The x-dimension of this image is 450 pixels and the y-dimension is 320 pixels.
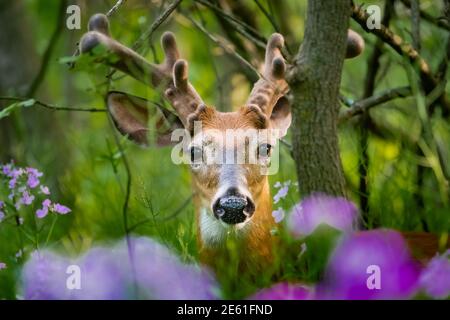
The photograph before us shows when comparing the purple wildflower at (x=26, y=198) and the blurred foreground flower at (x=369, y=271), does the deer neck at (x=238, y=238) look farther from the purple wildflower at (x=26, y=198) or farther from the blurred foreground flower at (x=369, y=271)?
the purple wildflower at (x=26, y=198)

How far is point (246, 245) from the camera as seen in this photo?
12.5ft

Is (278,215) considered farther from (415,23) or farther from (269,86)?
(415,23)

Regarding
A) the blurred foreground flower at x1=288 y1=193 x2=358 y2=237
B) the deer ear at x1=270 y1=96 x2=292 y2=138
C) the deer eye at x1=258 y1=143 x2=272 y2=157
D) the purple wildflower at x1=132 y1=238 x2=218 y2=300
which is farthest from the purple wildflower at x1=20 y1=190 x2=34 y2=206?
the deer ear at x1=270 y1=96 x2=292 y2=138

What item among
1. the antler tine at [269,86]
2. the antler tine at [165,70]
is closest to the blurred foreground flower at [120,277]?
the antler tine at [165,70]

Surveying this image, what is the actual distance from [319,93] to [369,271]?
2.43 ft

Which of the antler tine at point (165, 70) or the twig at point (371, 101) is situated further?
the twig at point (371, 101)

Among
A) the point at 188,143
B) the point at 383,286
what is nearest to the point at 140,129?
the point at 188,143

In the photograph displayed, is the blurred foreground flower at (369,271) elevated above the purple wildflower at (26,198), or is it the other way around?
the purple wildflower at (26,198)

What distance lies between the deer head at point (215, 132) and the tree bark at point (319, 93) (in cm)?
12

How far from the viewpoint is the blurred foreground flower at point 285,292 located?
3189mm

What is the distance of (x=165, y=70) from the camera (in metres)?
3.98

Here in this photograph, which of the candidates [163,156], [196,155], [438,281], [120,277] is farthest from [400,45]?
[163,156]

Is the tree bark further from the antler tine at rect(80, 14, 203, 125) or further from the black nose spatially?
the antler tine at rect(80, 14, 203, 125)
